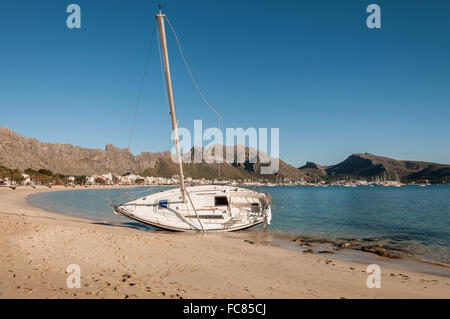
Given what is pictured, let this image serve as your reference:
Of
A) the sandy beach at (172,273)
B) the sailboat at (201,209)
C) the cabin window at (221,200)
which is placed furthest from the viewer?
the cabin window at (221,200)

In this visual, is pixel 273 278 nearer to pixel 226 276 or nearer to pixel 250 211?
pixel 226 276

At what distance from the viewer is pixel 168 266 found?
10102mm

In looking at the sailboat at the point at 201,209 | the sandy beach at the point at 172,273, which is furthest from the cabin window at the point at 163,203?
the sandy beach at the point at 172,273

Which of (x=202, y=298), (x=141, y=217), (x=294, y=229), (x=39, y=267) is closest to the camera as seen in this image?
(x=202, y=298)

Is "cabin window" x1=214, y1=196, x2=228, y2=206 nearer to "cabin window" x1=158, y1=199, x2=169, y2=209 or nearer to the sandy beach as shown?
"cabin window" x1=158, y1=199, x2=169, y2=209

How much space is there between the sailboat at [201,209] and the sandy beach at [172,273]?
489cm

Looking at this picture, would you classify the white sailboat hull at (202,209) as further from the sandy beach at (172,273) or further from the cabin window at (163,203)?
the sandy beach at (172,273)

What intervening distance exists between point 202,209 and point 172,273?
11.7 m

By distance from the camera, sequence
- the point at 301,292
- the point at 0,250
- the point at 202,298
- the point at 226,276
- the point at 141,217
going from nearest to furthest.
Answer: the point at 202,298
the point at 301,292
the point at 226,276
the point at 0,250
the point at 141,217

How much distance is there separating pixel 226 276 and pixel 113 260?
182 inches

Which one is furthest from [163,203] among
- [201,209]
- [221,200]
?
[221,200]

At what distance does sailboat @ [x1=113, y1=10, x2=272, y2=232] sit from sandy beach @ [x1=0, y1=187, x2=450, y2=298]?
489 centimetres

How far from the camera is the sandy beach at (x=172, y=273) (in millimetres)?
7016
